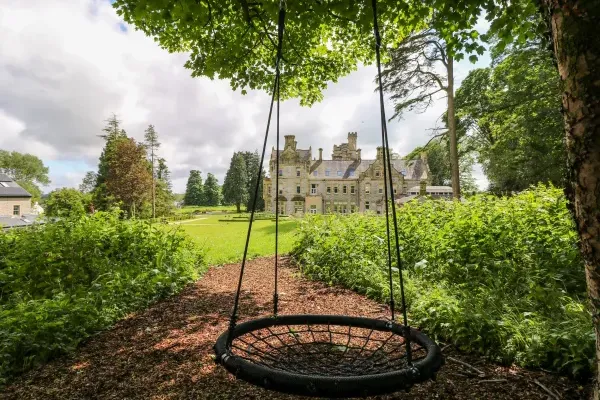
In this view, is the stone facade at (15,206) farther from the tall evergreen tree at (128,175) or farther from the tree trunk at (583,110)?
the tree trunk at (583,110)

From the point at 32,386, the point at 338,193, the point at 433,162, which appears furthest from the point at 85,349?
the point at 433,162

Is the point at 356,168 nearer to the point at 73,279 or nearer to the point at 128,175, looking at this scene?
the point at 128,175

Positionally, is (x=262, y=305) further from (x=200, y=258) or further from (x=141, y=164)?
(x=141, y=164)

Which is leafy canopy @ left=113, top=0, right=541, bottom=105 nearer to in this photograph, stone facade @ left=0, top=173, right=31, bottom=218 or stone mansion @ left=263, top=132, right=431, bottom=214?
stone mansion @ left=263, top=132, right=431, bottom=214

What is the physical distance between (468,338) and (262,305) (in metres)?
2.82

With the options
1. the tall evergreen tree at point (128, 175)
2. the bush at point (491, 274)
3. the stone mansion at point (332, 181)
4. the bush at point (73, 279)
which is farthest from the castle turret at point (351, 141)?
the bush at point (73, 279)

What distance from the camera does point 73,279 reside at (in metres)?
4.97

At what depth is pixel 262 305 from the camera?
5.11 m

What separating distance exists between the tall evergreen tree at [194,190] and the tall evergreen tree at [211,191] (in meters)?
1.21

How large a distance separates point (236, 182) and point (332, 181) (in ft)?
70.4

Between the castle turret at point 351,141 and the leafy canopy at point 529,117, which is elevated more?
the castle turret at point 351,141

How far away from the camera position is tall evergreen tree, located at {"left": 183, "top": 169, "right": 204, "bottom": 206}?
72000mm

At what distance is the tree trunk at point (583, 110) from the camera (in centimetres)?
149

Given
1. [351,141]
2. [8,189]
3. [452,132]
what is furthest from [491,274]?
[8,189]
